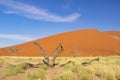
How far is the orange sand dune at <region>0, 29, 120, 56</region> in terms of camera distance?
83562 mm

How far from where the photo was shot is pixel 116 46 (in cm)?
9306

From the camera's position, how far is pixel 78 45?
91250 millimetres

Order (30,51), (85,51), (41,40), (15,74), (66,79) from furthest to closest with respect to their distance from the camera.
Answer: (41,40)
(30,51)
(85,51)
(15,74)
(66,79)

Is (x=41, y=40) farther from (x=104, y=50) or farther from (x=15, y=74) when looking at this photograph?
(x=15, y=74)

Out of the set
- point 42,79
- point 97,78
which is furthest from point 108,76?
point 42,79

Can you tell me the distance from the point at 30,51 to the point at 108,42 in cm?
2888

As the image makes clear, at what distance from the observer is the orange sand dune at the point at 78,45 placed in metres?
83.6

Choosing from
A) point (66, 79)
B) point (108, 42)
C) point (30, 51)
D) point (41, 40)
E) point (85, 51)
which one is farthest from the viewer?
point (41, 40)

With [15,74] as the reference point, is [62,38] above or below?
above

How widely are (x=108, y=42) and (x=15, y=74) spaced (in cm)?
8537

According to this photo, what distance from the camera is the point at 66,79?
11828mm

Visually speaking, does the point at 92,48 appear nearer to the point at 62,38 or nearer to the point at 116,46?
the point at 116,46

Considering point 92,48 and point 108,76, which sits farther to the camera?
point 92,48

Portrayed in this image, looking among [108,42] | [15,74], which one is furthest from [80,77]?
[108,42]
